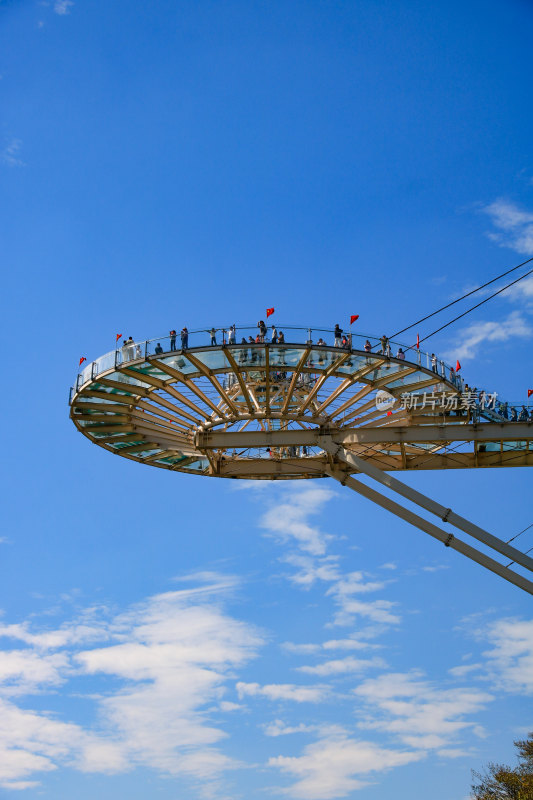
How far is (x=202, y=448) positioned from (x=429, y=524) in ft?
31.0

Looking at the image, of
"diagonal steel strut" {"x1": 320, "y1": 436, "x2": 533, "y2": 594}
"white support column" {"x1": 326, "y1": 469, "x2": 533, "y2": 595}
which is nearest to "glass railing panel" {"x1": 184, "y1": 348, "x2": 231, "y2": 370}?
"diagonal steel strut" {"x1": 320, "y1": 436, "x2": 533, "y2": 594}

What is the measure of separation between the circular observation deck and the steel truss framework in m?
0.05

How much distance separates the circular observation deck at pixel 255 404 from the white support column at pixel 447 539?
225 centimetres

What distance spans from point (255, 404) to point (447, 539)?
29.6 ft

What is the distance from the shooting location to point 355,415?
118ft

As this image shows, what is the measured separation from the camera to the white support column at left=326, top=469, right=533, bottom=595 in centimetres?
3406

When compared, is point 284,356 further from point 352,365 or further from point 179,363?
point 179,363

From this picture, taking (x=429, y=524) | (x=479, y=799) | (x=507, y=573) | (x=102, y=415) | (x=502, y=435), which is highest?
(x=102, y=415)

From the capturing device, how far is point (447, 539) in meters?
34.9

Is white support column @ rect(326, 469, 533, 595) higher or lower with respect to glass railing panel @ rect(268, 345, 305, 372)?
lower

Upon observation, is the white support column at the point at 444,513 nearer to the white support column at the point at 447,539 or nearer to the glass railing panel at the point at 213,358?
the white support column at the point at 447,539

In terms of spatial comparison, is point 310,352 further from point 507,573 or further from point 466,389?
point 507,573

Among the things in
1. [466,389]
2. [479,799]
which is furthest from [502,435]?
[479,799]

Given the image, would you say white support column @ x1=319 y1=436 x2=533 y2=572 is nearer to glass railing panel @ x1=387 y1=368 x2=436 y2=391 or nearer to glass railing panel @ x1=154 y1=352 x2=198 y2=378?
glass railing panel @ x1=387 y1=368 x2=436 y2=391
